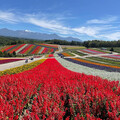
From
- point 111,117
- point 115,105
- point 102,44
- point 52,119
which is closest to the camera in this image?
point 52,119

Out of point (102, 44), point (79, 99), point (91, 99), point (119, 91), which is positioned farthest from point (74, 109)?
point (102, 44)

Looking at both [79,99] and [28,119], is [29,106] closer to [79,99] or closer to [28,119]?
[28,119]

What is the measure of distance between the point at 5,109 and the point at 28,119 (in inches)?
35.4

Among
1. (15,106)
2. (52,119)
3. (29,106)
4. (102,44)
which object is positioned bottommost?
(29,106)

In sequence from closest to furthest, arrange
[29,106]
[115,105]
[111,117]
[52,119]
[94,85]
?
[52,119] < [111,117] < [115,105] < [29,106] < [94,85]

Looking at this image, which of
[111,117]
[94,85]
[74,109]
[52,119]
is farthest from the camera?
[94,85]

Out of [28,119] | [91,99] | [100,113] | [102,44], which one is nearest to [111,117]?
[100,113]

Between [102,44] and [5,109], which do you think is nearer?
[5,109]

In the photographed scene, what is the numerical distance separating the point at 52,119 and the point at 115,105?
88.0 inches

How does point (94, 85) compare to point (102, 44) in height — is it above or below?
below

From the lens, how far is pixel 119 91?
→ 4574 mm

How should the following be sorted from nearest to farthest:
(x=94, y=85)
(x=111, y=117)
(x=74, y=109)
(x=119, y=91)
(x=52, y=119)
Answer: (x=52, y=119)
(x=111, y=117)
(x=74, y=109)
(x=119, y=91)
(x=94, y=85)

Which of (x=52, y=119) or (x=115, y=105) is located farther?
(x=115, y=105)

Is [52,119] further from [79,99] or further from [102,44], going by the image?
[102,44]
